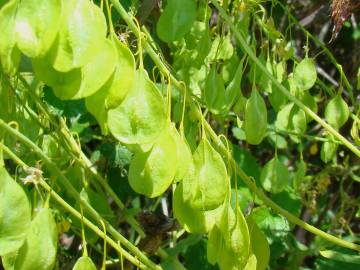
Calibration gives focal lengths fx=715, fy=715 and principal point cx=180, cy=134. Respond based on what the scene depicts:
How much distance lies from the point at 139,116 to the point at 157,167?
0.06 metres

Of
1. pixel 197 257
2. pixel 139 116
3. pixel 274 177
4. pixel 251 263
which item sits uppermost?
pixel 139 116

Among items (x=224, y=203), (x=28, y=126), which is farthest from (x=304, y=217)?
(x=224, y=203)

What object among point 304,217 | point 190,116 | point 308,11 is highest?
point 190,116

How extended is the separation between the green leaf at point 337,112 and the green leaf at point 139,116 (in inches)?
21.5

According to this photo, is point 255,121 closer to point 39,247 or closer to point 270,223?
point 39,247

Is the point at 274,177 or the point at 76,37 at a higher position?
the point at 76,37

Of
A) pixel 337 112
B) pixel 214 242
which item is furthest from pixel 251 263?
pixel 337 112

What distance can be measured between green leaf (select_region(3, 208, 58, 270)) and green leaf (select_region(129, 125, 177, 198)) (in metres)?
0.10

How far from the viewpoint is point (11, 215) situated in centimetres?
67

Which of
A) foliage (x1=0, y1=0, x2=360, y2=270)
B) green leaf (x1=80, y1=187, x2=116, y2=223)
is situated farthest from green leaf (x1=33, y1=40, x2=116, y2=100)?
green leaf (x1=80, y1=187, x2=116, y2=223)

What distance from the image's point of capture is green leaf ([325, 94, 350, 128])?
114 cm

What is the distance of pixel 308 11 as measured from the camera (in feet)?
5.91

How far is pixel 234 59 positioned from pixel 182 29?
1.15ft

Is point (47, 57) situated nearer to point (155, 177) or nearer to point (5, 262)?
point (155, 177)
